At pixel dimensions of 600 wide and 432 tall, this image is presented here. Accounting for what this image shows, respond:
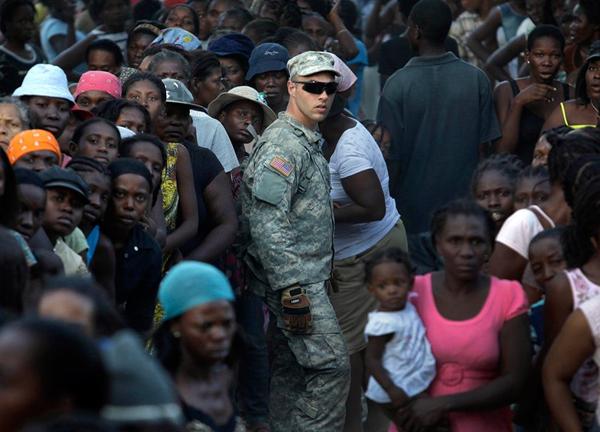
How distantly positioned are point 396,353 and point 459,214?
0.59 m

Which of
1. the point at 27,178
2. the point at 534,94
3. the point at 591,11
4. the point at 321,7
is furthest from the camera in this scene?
the point at 321,7

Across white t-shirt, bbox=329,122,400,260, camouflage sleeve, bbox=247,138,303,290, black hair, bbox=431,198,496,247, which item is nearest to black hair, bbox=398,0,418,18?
white t-shirt, bbox=329,122,400,260

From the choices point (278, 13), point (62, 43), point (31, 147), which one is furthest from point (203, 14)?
point (31, 147)

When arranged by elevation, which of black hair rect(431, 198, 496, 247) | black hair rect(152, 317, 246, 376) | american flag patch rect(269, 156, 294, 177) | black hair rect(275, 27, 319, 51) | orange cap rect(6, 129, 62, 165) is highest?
orange cap rect(6, 129, 62, 165)

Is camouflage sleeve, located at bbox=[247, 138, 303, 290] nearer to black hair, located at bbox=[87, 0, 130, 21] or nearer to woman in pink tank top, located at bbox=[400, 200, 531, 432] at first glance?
woman in pink tank top, located at bbox=[400, 200, 531, 432]

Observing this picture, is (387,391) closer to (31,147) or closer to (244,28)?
(31,147)

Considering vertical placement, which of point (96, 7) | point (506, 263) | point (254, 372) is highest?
point (96, 7)

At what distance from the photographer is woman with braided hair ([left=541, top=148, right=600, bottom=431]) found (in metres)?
5.71

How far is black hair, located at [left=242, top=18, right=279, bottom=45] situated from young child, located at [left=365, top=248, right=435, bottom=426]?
6420mm

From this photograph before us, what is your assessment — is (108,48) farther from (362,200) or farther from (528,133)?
(528,133)

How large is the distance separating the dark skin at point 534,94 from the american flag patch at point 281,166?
2889 mm

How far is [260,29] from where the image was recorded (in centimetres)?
1237

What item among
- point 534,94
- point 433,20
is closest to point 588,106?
point 534,94

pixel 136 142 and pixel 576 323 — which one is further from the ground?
pixel 136 142
